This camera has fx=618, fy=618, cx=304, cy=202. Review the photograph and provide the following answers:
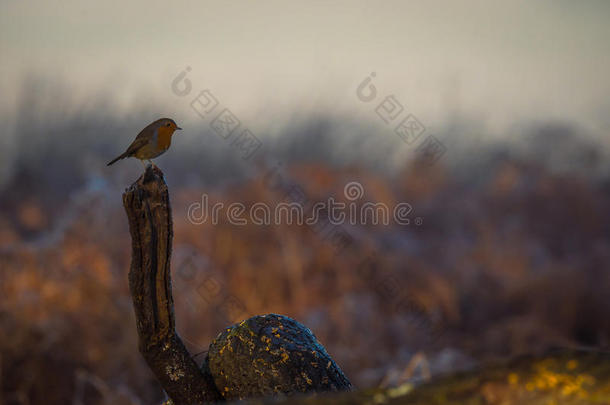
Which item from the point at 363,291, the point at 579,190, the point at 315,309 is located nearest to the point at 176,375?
the point at 315,309

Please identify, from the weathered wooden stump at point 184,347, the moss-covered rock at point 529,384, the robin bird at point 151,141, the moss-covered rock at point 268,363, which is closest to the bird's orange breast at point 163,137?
the robin bird at point 151,141

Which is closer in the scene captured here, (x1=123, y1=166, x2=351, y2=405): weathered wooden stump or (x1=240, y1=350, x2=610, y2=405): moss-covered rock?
(x1=240, y1=350, x2=610, y2=405): moss-covered rock

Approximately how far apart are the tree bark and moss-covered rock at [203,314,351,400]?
46 millimetres

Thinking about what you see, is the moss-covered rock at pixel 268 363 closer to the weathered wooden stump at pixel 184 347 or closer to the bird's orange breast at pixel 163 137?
the weathered wooden stump at pixel 184 347

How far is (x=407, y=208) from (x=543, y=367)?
615 cm

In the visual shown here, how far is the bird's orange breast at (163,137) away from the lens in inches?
53.8

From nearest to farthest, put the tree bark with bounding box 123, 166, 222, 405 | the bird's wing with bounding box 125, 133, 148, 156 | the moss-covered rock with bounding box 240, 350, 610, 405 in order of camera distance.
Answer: the moss-covered rock with bounding box 240, 350, 610, 405
the tree bark with bounding box 123, 166, 222, 405
the bird's wing with bounding box 125, 133, 148, 156

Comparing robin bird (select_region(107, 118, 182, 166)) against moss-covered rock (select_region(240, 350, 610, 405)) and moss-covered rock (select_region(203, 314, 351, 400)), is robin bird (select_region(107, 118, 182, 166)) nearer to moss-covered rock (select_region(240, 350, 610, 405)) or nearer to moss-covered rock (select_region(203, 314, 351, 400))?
moss-covered rock (select_region(203, 314, 351, 400))

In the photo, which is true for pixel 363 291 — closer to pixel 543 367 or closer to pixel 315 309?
pixel 315 309

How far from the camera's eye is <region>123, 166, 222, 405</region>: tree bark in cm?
111

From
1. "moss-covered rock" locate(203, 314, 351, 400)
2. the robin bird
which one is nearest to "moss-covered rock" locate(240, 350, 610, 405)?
"moss-covered rock" locate(203, 314, 351, 400)

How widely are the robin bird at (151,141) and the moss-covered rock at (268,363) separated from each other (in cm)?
43

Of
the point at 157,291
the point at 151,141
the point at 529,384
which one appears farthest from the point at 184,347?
the point at 529,384

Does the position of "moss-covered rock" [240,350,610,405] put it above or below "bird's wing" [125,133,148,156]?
below
